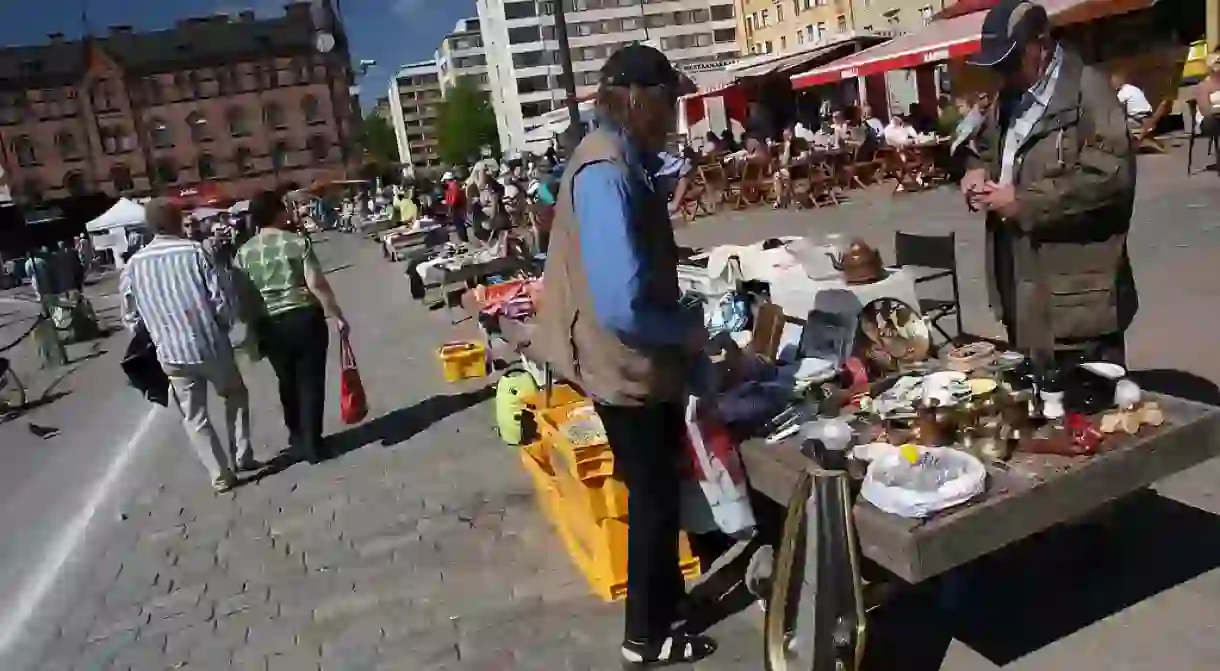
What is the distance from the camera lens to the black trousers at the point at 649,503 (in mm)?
3225

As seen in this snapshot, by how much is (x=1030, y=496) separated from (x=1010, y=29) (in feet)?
5.28

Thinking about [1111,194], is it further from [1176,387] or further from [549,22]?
[549,22]

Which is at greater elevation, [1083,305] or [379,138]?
[379,138]

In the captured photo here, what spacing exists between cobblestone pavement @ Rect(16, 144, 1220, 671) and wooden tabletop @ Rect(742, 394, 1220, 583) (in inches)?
21.3

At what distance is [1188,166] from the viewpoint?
12.7 m

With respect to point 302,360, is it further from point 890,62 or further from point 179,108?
point 179,108

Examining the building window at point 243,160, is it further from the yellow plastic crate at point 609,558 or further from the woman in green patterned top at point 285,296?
the yellow plastic crate at point 609,558

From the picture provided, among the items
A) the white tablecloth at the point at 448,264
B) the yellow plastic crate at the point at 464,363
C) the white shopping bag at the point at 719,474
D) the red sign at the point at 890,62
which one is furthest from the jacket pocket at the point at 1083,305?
the red sign at the point at 890,62

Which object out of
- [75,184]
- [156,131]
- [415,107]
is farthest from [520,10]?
[415,107]

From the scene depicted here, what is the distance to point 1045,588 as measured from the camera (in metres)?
3.69

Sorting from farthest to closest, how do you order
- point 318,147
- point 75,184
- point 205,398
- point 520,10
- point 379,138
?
point 379,138
point 520,10
point 318,147
point 75,184
point 205,398

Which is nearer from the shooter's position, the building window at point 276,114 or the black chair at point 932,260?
the black chair at point 932,260

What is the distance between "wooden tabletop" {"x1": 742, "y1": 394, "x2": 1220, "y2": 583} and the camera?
290 cm

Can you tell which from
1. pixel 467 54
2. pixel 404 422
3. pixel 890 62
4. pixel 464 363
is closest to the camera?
pixel 404 422
